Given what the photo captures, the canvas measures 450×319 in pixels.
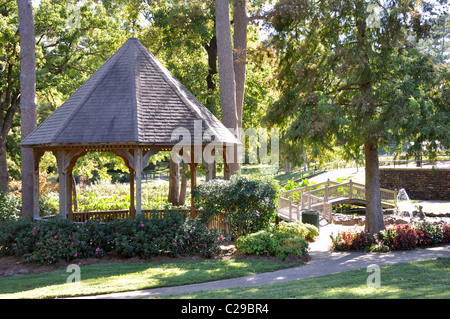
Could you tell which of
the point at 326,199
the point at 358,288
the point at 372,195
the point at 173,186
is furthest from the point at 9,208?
the point at 326,199

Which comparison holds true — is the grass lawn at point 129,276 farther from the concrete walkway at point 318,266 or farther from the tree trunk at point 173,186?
the tree trunk at point 173,186

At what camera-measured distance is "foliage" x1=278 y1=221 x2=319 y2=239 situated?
15.4 meters

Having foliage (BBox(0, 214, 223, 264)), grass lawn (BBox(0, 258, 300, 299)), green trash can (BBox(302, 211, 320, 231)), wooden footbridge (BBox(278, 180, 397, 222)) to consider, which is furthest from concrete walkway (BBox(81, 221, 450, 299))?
wooden footbridge (BBox(278, 180, 397, 222))

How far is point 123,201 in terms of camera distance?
24172mm

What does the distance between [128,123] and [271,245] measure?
5438 mm

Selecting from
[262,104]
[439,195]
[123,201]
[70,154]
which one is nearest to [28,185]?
[70,154]

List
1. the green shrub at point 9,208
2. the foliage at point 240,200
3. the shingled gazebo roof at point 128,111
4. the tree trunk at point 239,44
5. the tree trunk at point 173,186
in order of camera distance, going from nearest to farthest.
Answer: the shingled gazebo roof at point 128,111 → the foliage at point 240,200 → the green shrub at point 9,208 → the tree trunk at point 239,44 → the tree trunk at point 173,186

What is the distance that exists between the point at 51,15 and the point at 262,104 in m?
11.6

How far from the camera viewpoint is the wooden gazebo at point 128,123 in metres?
12.7

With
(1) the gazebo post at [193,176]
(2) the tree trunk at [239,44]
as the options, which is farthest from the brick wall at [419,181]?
(1) the gazebo post at [193,176]

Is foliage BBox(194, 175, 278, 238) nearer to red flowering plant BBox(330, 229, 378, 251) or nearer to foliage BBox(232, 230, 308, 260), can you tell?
foliage BBox(232, 230, 308, 260)

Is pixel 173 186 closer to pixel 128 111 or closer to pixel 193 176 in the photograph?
pixel 193 176

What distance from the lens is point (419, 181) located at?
3189 cm

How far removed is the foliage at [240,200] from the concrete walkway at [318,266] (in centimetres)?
207
